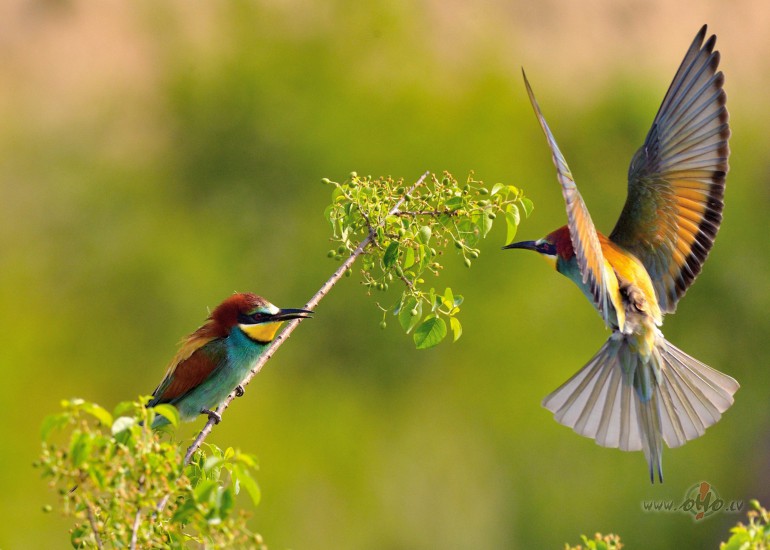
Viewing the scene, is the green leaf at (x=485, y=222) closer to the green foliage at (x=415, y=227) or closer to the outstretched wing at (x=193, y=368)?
the green foliage at (x=415, y=227)

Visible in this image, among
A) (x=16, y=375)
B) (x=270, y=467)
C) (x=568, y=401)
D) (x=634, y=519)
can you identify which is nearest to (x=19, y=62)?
(x=16, y=375)

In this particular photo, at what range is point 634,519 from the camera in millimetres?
5094

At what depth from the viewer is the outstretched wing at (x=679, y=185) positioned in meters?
1.75

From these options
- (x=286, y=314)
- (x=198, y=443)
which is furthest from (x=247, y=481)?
(x=286, y=314)

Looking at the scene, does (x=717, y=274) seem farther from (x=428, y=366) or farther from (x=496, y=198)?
(x=496, y=198)

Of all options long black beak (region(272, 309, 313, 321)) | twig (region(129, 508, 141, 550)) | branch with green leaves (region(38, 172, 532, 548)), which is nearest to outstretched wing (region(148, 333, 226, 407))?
long black beak (region(272, 309, 313, 321))

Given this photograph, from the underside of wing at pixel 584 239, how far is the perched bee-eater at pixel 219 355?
0.49m

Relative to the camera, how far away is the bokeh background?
4867 millimetres

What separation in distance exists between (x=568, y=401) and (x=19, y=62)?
8.96 metres

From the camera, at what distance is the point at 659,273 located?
1.85 metres

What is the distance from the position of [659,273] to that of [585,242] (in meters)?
0.38

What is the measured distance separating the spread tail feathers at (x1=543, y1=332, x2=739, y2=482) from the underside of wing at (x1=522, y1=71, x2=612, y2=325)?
102 millimetres

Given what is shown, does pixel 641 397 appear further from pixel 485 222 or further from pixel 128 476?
pixel 128 476

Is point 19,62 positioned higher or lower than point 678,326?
lower
